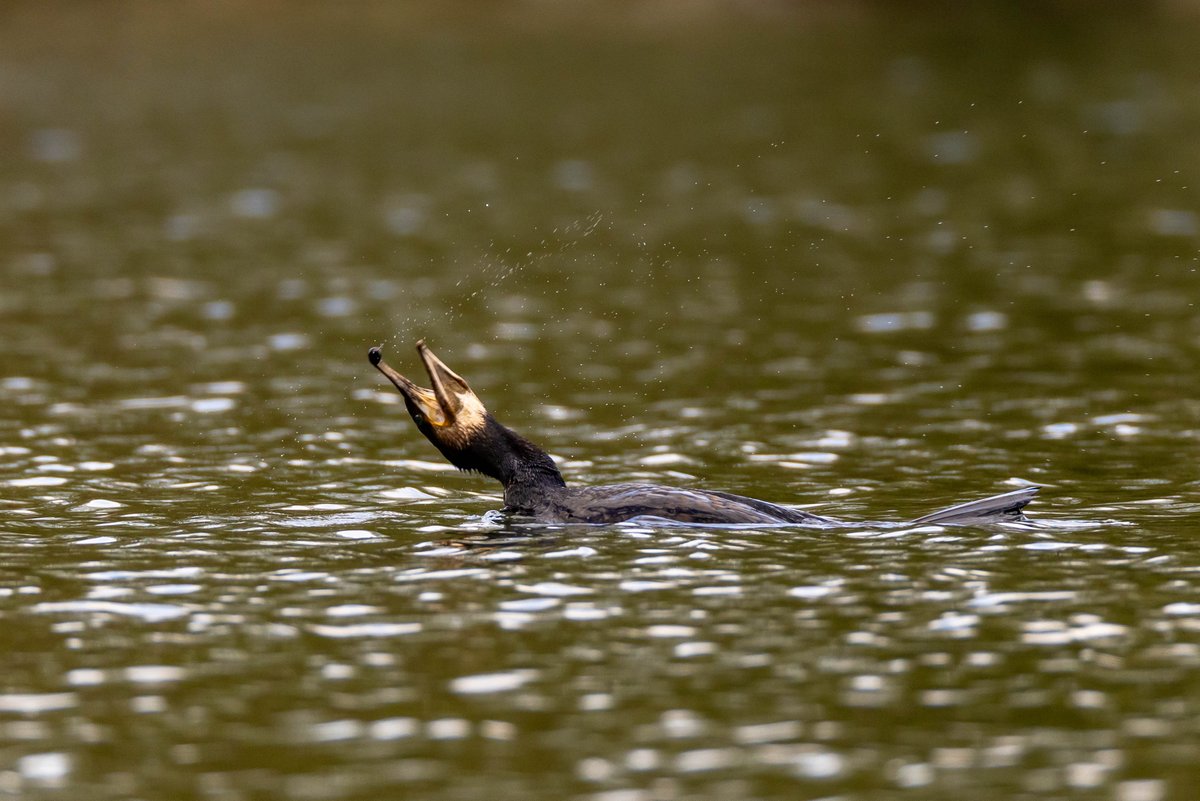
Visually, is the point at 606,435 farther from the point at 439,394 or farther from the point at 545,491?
the point at 439,394

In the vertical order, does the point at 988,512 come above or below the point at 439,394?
below

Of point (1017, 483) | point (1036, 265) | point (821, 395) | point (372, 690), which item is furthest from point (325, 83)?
point (372, 690)

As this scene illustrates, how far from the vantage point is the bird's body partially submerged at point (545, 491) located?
13356 mm

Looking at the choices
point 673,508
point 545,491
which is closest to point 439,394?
point 545,491

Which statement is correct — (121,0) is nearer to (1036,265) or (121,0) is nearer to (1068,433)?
(1036,265)

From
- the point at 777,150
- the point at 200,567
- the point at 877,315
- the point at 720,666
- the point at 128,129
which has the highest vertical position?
the point at 128,129

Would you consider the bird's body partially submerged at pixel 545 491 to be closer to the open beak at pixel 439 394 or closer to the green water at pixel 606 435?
the open beak at pixel 439 394

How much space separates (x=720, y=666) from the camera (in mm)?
10195

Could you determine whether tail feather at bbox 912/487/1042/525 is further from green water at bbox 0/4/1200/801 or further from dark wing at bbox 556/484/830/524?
dark wing at bbox 556/484/830/524

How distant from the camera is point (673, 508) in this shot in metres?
13.4

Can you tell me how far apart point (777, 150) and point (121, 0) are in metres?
30.9

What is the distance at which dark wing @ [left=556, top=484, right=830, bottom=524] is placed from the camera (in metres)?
13.4

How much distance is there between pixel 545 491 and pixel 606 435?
A: 3883mm

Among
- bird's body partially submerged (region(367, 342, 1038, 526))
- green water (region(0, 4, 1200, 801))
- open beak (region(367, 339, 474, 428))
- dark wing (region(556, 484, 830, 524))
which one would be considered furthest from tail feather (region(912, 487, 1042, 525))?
open beak (region(367, 339, 474, 428))
